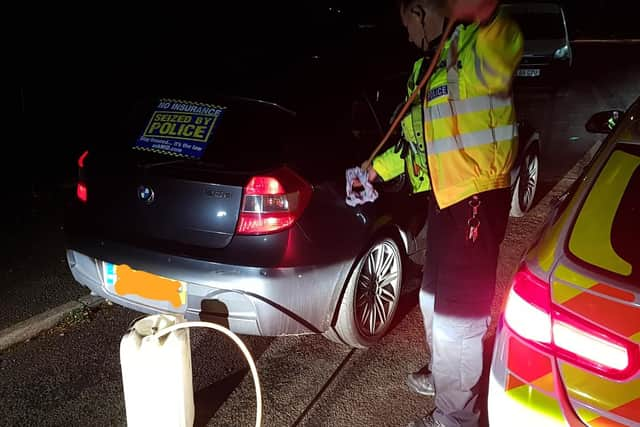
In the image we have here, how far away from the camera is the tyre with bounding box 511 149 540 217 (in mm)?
5484

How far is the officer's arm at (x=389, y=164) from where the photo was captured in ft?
9.43

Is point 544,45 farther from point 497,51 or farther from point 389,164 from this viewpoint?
point 497,51

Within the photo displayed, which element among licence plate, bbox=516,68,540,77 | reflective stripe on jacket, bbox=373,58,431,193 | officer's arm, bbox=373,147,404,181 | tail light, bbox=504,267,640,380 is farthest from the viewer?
licence plate, bbox=516,68,540,77

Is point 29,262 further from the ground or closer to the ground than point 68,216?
closer to the ground

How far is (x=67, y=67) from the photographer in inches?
387

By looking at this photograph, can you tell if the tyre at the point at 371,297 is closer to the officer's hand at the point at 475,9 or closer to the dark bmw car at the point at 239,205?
the dark bmw car at the point at 239,205

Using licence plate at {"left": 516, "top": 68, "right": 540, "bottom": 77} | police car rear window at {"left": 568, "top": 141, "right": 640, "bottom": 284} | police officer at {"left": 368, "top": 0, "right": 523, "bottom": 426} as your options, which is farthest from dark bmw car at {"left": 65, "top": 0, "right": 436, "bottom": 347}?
licence plate at {"left": 516, "top": 68, "right": 540, "bottom": 77}

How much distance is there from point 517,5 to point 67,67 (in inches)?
393

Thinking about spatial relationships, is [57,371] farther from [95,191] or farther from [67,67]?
[67,67]

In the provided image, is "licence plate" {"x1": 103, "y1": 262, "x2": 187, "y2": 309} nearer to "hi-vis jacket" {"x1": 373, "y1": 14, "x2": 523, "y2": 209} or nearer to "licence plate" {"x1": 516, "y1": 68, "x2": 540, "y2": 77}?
"hi-vis jacket" {"x1": 373, "y1": 14, "x2": 523, "y2": 209}

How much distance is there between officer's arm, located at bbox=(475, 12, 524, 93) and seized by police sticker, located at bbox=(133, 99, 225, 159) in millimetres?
1351

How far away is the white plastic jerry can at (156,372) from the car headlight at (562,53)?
1230cm

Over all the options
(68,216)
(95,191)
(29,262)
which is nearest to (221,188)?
(95,191)

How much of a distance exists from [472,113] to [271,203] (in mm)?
1057
